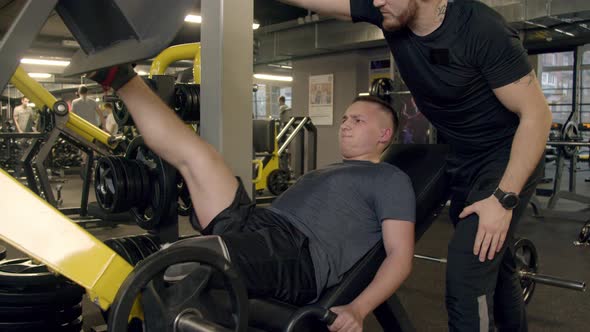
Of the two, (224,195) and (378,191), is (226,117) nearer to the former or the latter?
(224,195)

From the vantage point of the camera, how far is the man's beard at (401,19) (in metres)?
1.21

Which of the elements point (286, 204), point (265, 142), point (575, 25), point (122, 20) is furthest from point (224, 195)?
point (575, 25)

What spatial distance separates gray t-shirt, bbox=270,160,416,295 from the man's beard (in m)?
0.41

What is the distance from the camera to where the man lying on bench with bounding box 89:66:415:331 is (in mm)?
1261

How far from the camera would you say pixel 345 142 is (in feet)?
5.16

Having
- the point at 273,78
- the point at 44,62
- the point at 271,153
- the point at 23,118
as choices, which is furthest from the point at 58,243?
the point at 273,78

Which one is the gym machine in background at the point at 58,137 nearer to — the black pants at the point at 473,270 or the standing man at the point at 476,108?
the standing man at the point at 476,108

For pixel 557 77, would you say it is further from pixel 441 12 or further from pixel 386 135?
pixel 441 12

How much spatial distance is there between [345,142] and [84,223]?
316cm

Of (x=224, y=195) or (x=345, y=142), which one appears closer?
(x=224, y=195)

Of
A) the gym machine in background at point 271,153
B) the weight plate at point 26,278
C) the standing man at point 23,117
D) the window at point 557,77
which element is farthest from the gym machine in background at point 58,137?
the window at point 557,77

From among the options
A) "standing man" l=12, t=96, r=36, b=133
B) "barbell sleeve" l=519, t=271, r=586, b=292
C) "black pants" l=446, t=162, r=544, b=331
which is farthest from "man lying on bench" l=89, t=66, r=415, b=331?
"standing man" l=12, t=96, r=36, b=133

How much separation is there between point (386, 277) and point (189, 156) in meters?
0.65

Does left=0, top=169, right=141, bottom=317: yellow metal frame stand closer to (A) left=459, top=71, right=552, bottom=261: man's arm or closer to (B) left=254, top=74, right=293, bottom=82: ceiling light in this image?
(A) left=459, top=71, right=552, bottom=261: man's arm
